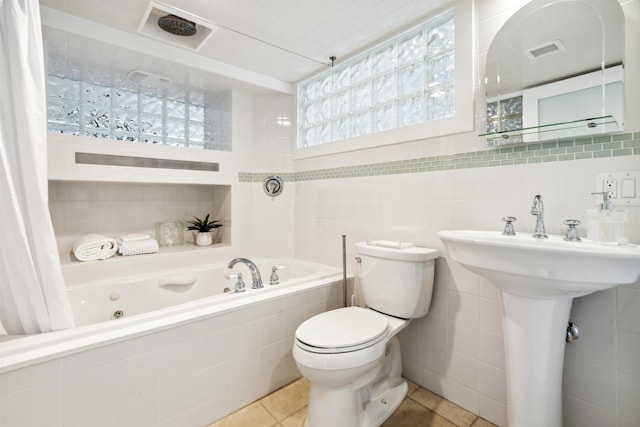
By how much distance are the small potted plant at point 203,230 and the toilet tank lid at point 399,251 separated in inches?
61.6

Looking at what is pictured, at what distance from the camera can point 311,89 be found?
274cm

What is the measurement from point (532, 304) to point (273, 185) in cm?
217

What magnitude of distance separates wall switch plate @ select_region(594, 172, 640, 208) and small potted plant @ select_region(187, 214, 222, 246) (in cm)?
267

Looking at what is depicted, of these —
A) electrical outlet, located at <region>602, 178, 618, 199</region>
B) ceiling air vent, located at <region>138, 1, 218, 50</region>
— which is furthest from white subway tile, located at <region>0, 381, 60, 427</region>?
electrical outlet, located at <region>602, 178, 618, 199</region>

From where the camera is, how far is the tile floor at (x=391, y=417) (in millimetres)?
1552

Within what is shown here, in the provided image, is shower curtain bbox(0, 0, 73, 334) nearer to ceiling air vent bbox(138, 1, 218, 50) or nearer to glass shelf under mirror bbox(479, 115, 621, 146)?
ceiling air vent bbox(138, 1, 218, 50)

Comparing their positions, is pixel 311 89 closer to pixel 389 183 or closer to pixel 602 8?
pixel 389 183

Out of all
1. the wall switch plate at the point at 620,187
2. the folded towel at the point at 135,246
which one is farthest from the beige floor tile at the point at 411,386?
the folded towel at the point at 135,246

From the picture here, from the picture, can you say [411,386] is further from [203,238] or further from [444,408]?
[203,238]

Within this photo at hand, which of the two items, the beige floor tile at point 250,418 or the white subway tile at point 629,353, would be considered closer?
the white subway tile at point 629,353

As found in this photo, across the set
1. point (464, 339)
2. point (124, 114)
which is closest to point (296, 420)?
point (464, 339)

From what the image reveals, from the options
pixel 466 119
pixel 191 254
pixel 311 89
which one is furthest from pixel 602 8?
pixel 191 254

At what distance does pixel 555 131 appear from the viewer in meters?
1.33

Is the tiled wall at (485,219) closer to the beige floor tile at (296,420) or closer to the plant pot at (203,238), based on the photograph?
the beige floor tile at (296,420)
